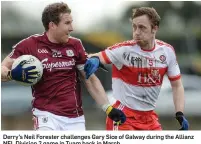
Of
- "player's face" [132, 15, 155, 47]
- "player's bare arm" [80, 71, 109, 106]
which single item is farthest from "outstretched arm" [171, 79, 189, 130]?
"player's bare arm" [80, 71, 109, 106]

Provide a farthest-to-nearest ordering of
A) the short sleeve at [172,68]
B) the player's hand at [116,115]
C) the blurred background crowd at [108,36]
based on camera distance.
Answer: the blurred background crowd at [108,36]
the short sleeve at [172,68]
the player's hand at [116,115]

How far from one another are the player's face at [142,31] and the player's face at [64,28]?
585mm

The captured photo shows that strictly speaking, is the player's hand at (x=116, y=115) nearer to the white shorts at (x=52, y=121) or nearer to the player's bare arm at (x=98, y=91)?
the player's bare arm at (x=98, y=91)

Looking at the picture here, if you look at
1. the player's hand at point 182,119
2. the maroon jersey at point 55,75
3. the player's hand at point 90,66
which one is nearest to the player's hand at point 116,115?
the maroon jersey at point 55,75

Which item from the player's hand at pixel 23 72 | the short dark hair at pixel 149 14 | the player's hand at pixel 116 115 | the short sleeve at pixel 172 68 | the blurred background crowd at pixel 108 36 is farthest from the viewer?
the blurred background crowd at pixel 108 36

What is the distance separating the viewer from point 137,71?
209 inches

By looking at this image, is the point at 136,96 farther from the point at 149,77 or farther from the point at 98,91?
the point at 98,91

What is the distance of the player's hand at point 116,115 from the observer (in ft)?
16.9

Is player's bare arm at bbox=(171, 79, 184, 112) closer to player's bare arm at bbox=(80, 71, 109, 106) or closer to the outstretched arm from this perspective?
the outstretched arm

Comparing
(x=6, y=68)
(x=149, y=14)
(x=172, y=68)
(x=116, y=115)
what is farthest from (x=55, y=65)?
(x=172, y=68)

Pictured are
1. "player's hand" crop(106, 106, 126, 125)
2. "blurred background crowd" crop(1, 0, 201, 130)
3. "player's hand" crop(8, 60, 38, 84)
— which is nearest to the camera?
"player's hand" crop(8, 60, 38, 84)

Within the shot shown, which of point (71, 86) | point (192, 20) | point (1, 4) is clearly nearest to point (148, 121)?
point (71, 86)

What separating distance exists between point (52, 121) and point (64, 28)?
2.70 feet

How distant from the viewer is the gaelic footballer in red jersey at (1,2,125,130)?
5.06 m
